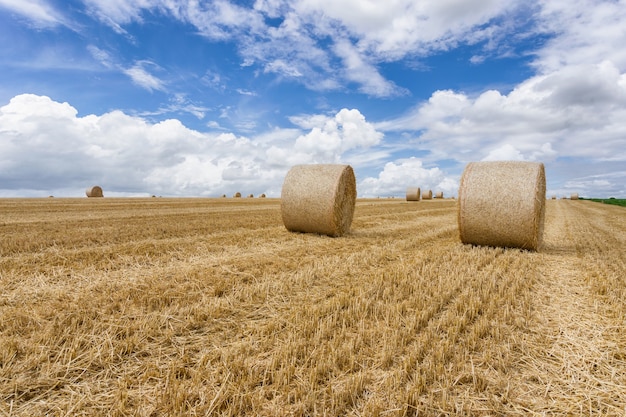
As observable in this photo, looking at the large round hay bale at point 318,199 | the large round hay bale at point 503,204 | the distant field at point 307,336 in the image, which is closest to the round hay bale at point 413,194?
the large round hay bale at point 318,199

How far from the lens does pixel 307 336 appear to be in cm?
321

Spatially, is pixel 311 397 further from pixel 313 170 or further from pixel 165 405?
pixel 313 170

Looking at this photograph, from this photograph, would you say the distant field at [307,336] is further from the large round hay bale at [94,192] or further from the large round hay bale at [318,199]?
the large round hay bale at [94,192]

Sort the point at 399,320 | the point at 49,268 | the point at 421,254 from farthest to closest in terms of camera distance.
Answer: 1. the point at 421,254
2. the point at 49,268
3. the point at 399,320

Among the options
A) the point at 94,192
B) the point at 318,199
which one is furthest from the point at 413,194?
the point at 94,192

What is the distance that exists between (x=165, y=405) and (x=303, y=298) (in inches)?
85.2

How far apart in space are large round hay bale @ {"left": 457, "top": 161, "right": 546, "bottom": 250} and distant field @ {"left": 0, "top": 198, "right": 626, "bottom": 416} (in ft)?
3.53

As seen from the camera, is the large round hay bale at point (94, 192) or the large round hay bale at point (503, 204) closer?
the large round hay bale at point (503, 204)

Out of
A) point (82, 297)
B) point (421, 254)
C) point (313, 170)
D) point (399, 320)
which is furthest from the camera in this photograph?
point (313, 170)

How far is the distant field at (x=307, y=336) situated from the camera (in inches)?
93.4

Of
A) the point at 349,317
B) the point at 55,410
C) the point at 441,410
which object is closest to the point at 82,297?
the point at 55,410

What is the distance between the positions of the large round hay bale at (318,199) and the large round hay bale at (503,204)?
9.35 ft

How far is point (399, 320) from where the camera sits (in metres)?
3.51

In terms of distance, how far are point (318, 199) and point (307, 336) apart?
597 cm
